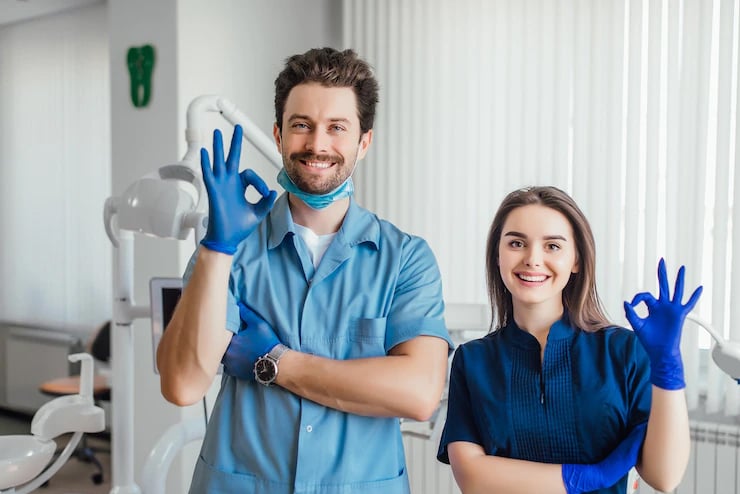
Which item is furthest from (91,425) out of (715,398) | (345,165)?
(715,398)

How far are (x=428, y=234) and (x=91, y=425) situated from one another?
1.80 meters

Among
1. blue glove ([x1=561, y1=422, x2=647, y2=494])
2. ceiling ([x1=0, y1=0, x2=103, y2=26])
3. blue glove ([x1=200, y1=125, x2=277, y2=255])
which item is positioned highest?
ceiling ([x1=0, y1=0, x2=103, y2=26])

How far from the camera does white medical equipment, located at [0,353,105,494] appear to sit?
209 cm

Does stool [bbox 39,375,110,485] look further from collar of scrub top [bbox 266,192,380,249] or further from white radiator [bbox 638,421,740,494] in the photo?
Answer: collar of scrub top [bbox 266,192,380,249]

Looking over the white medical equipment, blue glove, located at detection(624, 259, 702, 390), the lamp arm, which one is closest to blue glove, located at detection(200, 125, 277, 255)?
blue glove, located at detection(624, 259, 702, 390)

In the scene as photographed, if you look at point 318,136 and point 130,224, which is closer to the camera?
point 318,136

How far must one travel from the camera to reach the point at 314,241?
1475 millimetres

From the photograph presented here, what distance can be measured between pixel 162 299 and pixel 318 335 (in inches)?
28.2

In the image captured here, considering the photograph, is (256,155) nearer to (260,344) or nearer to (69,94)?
(69,94)

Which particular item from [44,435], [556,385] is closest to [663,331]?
[556,385]

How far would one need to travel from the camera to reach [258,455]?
1366 mm

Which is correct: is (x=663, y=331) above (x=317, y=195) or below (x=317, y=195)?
below

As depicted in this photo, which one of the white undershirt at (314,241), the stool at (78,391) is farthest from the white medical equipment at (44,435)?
the stool at (78,391)

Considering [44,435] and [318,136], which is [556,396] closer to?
[318,136]
